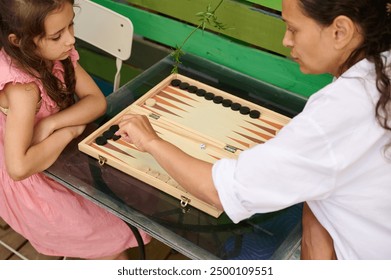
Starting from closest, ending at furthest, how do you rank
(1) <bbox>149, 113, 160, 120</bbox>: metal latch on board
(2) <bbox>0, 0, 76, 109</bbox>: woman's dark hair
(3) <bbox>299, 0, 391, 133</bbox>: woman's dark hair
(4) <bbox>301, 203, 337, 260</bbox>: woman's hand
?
1. (3) <bbox>299, 0, 391, 133</bbox>: woman's dark hair
2. (4) <bbox>301, 203, 337, 260</bbox>: woman's hand
3. (2) <bbox>0, 0, 76, 109</bbox>: woman's dark hair
4. (1) <bbox>149, 113, 160, 120</bbox>: metal latch on board

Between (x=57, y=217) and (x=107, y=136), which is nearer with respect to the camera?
(x=107, y=136)

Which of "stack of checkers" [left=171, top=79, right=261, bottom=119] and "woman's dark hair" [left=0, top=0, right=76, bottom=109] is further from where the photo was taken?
"stack of checkers" [left=171, top=79, right=261, bottom=119]

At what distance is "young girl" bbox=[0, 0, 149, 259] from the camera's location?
1.67m

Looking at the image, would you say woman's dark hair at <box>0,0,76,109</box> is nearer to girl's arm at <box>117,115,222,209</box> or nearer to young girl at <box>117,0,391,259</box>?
girl's arm at <box>117,115,222,209</box>

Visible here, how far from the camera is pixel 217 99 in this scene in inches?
78.3

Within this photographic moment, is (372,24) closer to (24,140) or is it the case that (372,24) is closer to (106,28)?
(24,140)

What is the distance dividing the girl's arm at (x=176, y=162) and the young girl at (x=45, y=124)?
30 cm

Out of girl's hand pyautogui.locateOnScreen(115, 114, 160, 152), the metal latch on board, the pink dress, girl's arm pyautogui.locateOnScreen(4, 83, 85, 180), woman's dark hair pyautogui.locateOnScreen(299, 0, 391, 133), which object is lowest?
the pink dress

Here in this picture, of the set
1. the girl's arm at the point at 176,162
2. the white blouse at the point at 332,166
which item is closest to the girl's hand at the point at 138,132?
the girl's arm at the point at 176,162

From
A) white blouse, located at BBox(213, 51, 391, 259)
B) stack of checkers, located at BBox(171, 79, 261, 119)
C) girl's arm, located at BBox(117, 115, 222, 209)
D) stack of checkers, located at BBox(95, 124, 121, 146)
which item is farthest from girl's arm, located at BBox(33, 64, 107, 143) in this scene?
white blouse, located at BBox(213, 51, 391, 259)

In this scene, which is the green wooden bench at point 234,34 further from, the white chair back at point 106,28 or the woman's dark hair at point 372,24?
the woman's dark hair at point 372,24

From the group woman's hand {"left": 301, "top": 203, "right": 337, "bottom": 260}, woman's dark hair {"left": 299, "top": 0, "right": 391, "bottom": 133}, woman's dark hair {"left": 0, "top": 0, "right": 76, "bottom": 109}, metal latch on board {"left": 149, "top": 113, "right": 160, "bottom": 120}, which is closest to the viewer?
woman's dark hair {"left": 299, "top": 0, "right": 391, "bottom": 133}

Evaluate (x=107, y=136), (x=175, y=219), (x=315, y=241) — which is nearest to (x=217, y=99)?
(x=107, y=136)

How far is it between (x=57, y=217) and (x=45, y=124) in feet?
1.36
